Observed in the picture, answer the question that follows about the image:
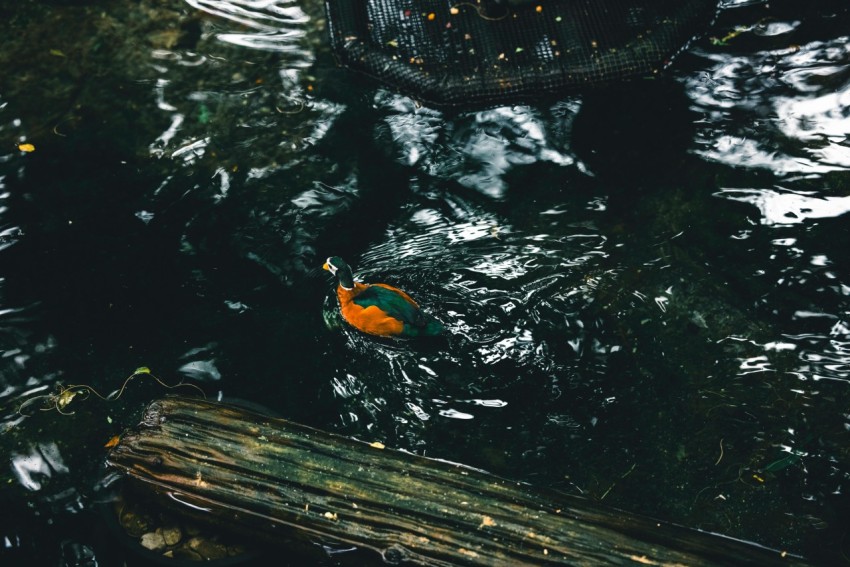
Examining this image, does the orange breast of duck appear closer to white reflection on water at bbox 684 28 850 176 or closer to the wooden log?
the wooden log

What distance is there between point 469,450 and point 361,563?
88cm

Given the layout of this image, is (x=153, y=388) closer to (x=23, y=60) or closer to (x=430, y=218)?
(x=430, y=218)

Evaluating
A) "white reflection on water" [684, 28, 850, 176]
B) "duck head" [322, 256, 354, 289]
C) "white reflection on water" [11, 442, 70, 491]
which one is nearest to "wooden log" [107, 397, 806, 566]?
"white reflection on water" [11, 442, 70, 491]

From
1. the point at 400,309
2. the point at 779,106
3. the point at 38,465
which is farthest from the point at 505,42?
the point at 38,465

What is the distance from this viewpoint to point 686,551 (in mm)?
3061

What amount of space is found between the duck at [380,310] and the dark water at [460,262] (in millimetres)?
153

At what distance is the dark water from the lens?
384 centimetres

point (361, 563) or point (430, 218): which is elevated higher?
point (430, 218)

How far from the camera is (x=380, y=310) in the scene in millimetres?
3980

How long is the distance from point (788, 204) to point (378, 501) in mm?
3311

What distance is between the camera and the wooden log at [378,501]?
10.0 feet

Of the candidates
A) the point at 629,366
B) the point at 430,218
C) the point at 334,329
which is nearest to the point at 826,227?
the point at 629,366

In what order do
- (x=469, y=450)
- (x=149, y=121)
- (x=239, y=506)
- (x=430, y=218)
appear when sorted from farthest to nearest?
(x=149, y=121)
(x=430, y=218)
(x=469, y=450)
(x=239, y=506)

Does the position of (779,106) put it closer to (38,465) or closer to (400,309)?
(400,309)
